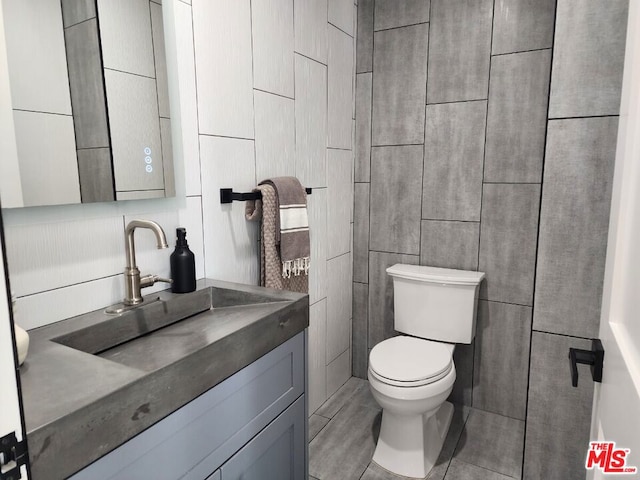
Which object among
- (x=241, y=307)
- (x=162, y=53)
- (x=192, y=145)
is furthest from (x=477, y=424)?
(x=162, y=53)

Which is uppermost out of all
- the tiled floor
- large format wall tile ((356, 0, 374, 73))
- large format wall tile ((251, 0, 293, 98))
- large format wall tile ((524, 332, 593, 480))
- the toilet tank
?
large format wall tile ((356, 0, 374, 73))

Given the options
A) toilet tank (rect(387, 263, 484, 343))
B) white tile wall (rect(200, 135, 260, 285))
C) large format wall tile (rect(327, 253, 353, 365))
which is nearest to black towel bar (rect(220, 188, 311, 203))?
white tile wall (rect(200, 135, 260, 285))

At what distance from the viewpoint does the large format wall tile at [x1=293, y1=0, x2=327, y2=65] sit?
197 cm

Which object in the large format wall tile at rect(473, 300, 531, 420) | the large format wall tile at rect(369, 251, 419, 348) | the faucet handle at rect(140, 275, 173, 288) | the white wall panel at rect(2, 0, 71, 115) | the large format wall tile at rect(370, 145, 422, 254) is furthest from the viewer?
the large format wall tile at rect(369, 251, 419, 348)

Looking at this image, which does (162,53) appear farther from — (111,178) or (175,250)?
(175,250)

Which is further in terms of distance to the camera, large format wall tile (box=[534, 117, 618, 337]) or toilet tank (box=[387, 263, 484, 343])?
toilet tank (box=[387, 263, 484, 343])

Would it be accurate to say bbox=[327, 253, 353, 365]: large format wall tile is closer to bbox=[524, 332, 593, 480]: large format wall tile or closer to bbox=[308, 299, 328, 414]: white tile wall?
bbox=[308, 299, 328, 414]: white tile wall

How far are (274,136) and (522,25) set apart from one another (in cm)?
133

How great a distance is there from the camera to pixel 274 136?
6.09ft

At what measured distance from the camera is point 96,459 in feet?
2.50

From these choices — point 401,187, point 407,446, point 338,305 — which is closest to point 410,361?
point 407,446

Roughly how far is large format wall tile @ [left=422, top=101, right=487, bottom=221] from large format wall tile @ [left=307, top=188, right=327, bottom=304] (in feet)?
1.95

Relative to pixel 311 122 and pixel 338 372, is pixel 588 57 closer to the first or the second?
pixel 311 122

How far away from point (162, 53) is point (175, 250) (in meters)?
0.63
